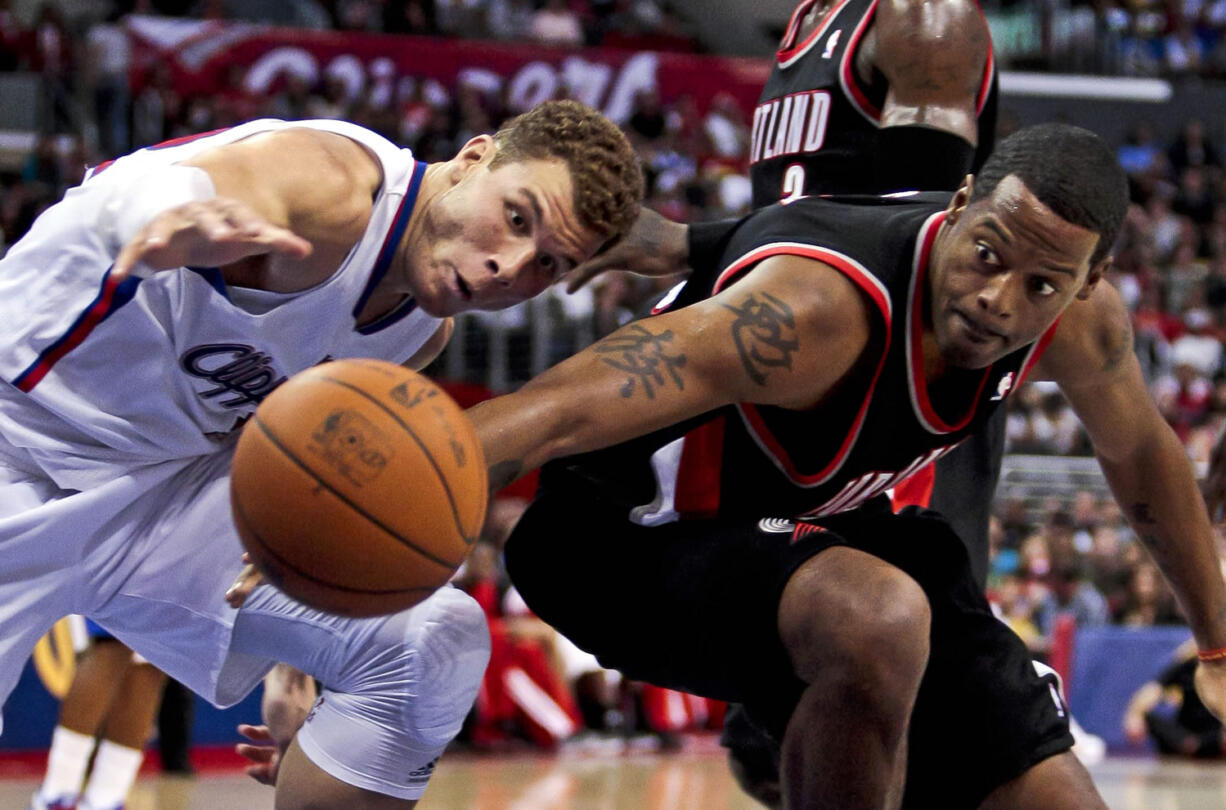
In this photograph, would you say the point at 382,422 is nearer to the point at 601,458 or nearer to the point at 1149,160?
the point at 601,458

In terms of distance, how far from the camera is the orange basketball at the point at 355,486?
238 cm

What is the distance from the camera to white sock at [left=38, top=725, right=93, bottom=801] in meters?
5.14

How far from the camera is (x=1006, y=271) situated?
278 cm

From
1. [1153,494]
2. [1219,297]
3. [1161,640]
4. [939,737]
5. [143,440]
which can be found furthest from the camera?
[1219,297]

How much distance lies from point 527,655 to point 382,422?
21.5 ft

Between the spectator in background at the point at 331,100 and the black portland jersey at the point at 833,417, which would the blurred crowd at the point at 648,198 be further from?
the black portland jersey at the point at 833,417

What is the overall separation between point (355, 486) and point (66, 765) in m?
3.36

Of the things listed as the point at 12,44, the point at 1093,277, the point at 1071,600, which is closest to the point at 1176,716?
the point at 1071,600

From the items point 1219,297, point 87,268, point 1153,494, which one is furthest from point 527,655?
point 1219,297

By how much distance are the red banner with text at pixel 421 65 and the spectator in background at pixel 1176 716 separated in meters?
8.78

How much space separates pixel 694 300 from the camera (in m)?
3.24

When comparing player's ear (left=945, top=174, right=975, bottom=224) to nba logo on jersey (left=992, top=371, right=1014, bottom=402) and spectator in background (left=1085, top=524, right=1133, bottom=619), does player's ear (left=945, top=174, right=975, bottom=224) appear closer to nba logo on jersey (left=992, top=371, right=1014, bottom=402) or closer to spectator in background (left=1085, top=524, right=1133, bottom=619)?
nba logo on jersey (left=992, top=371, right=1014, bottom=402)

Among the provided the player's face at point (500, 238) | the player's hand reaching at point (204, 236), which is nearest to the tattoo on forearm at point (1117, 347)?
the player's face at point (500, 238)

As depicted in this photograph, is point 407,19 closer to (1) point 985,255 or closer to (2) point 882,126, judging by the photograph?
(2) point 882,126
